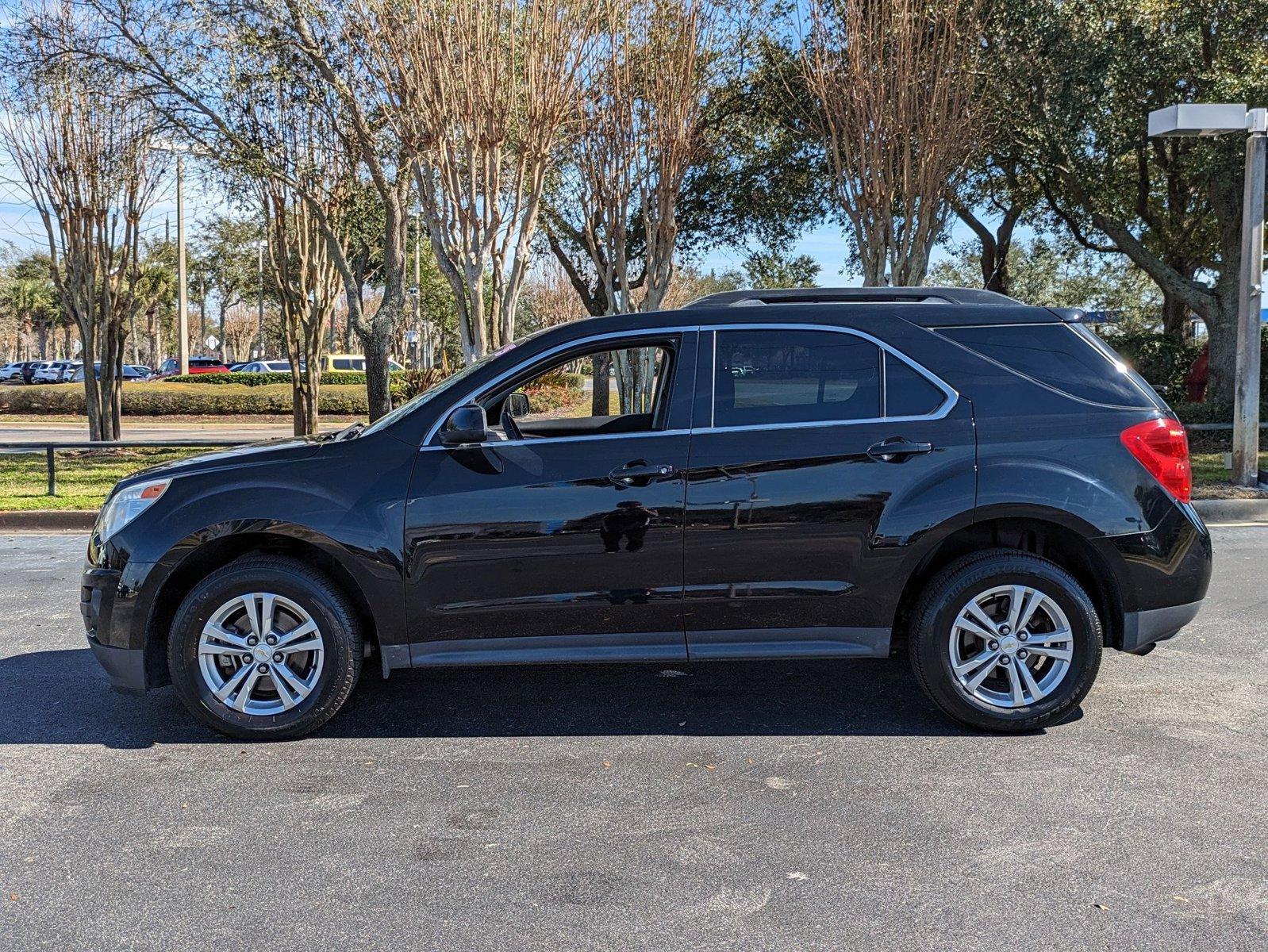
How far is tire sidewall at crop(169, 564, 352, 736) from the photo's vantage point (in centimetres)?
450

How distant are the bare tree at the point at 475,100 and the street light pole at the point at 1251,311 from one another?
7057 millimetres

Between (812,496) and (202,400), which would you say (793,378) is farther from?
(202,400)

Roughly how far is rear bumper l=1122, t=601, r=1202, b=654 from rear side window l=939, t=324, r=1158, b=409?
2.84ft

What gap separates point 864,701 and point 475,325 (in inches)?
359

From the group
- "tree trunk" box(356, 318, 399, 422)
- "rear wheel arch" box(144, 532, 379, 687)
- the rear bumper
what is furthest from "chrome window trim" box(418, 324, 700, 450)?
→ "tree trunk" box(356, 318, 399, 422)

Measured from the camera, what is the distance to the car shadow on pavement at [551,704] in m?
4.74

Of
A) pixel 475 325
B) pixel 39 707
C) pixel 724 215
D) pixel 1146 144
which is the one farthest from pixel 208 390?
pixel 39 707

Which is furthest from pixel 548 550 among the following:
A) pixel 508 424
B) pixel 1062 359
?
pixel 1062 359

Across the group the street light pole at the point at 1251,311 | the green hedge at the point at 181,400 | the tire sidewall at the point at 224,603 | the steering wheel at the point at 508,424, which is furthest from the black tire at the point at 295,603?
the green hedge at the point at 181,400

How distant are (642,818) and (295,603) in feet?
5.59

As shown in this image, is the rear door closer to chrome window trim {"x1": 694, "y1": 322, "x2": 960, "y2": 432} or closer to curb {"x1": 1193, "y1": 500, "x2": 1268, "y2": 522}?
chrome window trim {"x1": 694, "y1": 322, "x2": 960, "y2": 432}

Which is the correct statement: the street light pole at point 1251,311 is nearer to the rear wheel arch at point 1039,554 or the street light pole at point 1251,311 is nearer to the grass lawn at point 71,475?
the rear wheel arch at point 1039,554

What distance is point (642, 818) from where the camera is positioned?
12.5 ft

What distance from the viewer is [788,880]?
334 cm
